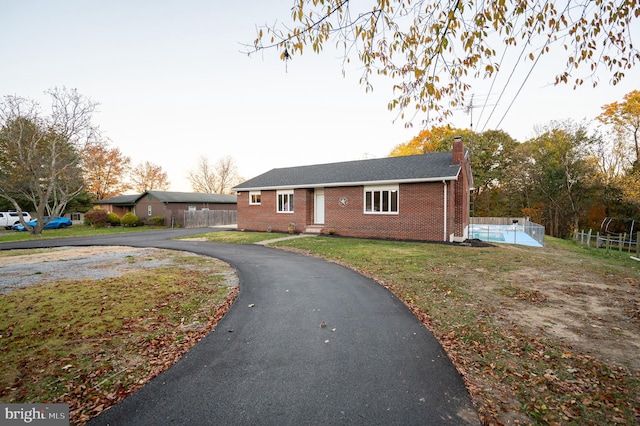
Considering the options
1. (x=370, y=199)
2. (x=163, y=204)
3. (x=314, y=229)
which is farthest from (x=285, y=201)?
(x=163, y=204)

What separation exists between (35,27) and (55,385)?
14.0 meters

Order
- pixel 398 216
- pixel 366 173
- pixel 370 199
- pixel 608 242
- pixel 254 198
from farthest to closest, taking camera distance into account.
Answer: pixel 254 198 < pixel 366 173 < pixel 608 242 < pixel 370 199 < pixel 398 216

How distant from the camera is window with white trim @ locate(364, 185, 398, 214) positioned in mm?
16875

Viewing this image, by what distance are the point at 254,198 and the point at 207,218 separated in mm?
11217

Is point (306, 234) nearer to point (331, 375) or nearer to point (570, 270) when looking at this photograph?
point (570, 270)

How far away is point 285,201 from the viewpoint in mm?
21156

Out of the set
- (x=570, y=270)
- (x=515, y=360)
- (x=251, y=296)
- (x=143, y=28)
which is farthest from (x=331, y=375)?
(x=143, y=28)

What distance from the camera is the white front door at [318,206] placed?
2017cm

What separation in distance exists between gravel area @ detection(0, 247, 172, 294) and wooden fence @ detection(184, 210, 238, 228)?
57.8ft

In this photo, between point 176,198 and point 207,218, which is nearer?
point 207,218

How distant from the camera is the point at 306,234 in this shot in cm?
1966

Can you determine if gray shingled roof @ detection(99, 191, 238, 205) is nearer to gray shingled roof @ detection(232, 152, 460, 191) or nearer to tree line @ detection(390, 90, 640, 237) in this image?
gray shingled roof @ detection(232, 152, 460, 191)

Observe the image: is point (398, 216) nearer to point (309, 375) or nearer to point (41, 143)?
point (309, 375)

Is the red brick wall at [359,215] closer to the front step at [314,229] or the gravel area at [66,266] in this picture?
the front step at [314,229]
